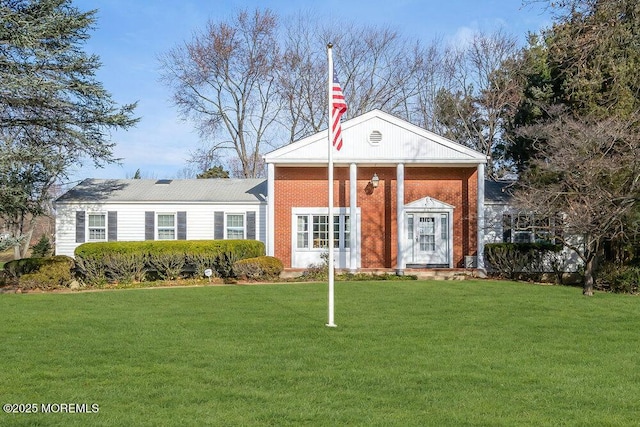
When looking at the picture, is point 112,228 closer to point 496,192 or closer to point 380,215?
point 380,215

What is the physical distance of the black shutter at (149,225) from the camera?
2353 cm

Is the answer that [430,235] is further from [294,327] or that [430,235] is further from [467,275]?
[294,327]

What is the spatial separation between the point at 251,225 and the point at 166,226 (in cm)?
320

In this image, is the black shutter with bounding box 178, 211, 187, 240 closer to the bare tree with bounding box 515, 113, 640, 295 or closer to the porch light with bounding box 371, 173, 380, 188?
the porch light with bounding box 371, 173, 380, 188

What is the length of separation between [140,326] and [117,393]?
4405 mm

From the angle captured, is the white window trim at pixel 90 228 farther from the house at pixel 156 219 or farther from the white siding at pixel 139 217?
the white siding at pixel 139 217

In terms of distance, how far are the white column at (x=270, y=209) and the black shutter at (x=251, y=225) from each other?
104cm

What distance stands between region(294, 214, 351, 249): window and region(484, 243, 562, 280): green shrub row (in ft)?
17.5

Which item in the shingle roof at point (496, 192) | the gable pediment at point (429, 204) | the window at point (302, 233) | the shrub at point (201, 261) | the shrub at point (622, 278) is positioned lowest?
the shrub at point (622, 278)

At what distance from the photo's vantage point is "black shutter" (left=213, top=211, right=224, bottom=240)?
77.3ft

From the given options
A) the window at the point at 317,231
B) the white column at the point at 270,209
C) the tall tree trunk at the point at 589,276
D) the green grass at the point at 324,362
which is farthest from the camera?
the window at the point at 317,231

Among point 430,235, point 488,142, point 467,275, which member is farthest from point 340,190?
point 488,142

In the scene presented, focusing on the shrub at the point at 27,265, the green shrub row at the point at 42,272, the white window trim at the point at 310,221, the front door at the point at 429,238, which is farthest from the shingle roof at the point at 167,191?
the front door at the point at 429,238

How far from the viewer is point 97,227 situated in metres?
23.6
